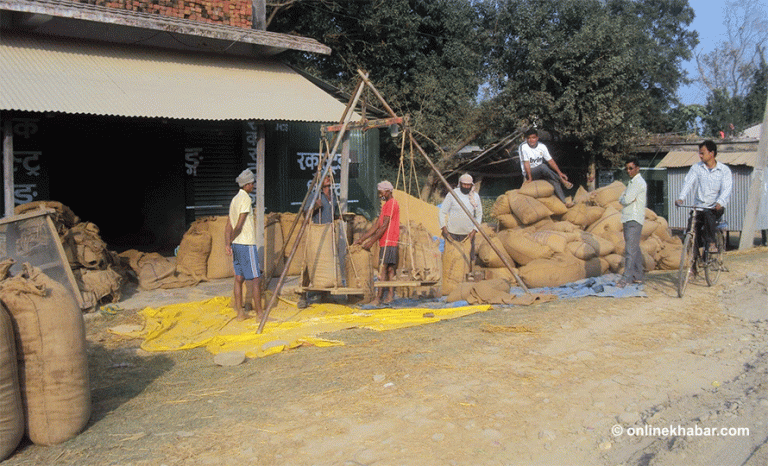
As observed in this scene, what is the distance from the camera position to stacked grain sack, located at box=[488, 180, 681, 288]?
9.61 metres

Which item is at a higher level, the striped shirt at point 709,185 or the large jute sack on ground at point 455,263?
the striped shirt at point 709,185

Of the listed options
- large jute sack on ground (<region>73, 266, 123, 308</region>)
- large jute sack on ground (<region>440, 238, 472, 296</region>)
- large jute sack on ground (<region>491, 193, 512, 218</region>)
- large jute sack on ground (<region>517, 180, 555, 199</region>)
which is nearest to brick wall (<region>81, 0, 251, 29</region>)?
large jute sack on ground (<region>73, 266, 123, 308</region>)

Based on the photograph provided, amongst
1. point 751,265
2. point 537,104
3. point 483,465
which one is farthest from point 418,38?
point 483,465

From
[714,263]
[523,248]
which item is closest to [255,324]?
[523,248]

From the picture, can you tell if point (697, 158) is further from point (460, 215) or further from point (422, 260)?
point (422, 260)

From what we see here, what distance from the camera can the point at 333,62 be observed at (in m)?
19.8

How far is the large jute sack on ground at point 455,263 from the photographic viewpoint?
365 inches

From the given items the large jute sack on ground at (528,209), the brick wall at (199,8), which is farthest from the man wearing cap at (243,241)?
the large jute sack on ground at (528,209)

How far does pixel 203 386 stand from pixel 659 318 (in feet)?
16.2

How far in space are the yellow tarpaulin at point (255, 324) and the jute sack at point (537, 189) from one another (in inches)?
129

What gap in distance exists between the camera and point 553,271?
9.43m

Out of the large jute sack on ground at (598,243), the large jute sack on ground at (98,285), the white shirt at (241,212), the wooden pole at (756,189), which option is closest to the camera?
the white shirt at (241,212)

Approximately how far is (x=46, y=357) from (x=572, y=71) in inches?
672

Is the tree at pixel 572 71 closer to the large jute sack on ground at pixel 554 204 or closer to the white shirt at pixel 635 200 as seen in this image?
the large jute sack on ground at pixel 554 204
